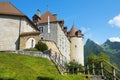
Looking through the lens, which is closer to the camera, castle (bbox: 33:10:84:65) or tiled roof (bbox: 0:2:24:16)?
tiled roof (bbox: 0:2:24:16)

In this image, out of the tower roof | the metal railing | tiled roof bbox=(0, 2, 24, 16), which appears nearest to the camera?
the metal railing

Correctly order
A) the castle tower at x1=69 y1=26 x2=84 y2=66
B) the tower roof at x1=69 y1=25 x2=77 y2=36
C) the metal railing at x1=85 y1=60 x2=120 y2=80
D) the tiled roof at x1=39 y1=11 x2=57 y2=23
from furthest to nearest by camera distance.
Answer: the tower roof at x1=69 y1=25 x2=77 y2=36 < the castle tower at x1=69 y1=26 x2=84 y2=66 < the tiled roof at x1=39 y1=11 x2=57 y2=23 < the metal railing at x1=85 y1=60 x2=120 y2=80

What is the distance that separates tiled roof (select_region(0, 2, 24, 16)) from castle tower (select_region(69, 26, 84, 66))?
3329cm

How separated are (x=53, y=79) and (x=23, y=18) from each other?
42.4m

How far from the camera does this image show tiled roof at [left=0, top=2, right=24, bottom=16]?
54375 millimetres

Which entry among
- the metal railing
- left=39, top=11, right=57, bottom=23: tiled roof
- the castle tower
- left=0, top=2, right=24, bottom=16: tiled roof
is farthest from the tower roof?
the metal railing

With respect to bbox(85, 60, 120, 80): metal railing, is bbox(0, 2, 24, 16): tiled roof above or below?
above

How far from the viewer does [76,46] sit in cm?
8619

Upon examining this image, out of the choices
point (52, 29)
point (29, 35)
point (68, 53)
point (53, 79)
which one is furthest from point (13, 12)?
point (53, 79)

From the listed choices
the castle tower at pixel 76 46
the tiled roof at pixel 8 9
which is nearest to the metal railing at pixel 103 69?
the tiled roof at pixel 8 9

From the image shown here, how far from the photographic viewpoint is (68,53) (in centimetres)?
8331

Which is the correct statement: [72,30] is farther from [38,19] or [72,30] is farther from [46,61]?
[46,61]

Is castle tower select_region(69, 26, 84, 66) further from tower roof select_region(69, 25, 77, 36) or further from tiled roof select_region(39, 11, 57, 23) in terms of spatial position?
tiled roof select_region(39, 11, 57, 23)

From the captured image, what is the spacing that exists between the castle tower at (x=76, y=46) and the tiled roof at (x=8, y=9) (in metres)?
33.3
